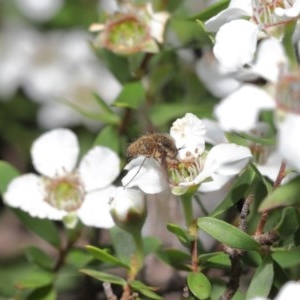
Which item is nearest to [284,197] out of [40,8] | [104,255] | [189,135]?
[189,135]

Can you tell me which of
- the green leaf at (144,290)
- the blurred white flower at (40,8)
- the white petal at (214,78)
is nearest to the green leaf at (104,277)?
the green leaf at (144,290)

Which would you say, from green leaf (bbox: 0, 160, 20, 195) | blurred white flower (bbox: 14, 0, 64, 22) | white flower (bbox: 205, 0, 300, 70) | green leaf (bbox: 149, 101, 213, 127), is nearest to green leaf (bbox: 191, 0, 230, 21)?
white flower (bbox: 205, 0, 300, 70)

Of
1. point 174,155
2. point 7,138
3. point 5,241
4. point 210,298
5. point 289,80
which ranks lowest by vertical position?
point 5,241

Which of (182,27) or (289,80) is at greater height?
(289,80)

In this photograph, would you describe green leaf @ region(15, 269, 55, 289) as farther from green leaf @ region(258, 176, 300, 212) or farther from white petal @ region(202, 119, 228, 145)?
green leaf @ region(258, 176, 300, 212)

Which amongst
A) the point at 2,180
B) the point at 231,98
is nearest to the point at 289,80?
the point at 231,98

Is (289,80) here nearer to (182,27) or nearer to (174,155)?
(174,155)

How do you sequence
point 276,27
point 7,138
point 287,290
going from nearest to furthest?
point 287,290
point 276,27
point 7,138
